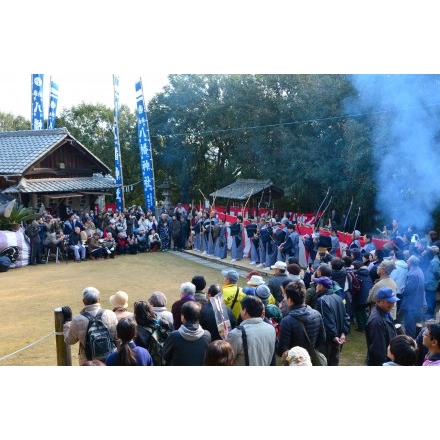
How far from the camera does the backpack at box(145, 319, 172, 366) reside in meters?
4.77

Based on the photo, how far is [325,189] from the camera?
19062mm

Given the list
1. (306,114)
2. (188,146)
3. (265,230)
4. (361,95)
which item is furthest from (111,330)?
(188,146)

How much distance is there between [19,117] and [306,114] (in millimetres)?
26108

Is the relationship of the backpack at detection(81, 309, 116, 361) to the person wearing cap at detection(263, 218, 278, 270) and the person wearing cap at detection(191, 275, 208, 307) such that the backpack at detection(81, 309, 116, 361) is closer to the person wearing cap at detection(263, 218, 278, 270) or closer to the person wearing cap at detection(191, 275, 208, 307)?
the person wearing cap at detection(191, 275, 208, 307)

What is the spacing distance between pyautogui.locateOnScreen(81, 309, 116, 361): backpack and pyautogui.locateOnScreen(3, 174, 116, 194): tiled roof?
14518 millimetres

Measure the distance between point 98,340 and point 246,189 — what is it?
16.9 m

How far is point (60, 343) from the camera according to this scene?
541 centimetres

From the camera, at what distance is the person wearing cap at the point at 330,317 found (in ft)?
18.5

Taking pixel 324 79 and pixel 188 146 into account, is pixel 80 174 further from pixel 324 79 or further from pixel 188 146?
pixel 324 79

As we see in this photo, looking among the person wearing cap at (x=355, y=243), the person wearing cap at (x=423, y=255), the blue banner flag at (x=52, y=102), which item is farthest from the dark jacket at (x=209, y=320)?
the blue banner flag at (x=52, y=102)

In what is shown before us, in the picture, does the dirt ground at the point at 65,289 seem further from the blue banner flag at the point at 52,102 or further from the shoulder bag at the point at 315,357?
the blue banner flag at the point at 52,102

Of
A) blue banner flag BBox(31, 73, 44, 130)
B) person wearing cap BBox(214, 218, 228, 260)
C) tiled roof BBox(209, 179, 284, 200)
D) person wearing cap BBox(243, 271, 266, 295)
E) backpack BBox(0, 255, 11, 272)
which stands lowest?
backpack BBox(0, 255, 11, 272)

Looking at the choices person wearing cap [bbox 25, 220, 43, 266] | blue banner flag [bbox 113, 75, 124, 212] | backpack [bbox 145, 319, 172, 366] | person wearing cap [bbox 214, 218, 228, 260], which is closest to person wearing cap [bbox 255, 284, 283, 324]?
backpack [bbox 145, 319, 172, 366]

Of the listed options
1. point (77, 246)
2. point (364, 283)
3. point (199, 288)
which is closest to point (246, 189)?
point (77, 246)
